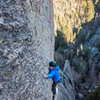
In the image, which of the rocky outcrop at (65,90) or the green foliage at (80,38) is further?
the green foliage at (80,38)

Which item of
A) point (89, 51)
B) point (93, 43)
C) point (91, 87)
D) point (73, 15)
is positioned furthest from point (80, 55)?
point (73, 15)

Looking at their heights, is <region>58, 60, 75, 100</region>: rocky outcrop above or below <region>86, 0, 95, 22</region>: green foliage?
below

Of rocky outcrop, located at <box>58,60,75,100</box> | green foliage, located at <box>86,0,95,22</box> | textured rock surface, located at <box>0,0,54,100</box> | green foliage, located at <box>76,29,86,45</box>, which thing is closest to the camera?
textured rock surface, located at <box>0,0,54,100</box>

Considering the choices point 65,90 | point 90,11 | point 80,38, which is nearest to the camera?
point 65,90

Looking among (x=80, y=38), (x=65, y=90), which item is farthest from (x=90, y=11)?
(x=65, y=90)

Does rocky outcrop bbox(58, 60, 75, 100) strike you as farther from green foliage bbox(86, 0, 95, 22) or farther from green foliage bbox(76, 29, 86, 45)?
green foliage bbox(86, 0, 95, 22)

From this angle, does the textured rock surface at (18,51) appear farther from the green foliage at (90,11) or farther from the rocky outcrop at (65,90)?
the green foliage at (90,11)

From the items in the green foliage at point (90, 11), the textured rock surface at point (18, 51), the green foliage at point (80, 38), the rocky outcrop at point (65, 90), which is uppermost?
the green foliage at point (90, 11)

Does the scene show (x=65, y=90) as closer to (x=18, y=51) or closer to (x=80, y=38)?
(x=18, y=51)

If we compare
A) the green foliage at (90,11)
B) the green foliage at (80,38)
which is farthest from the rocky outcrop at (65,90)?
the green foliage at (90,11)

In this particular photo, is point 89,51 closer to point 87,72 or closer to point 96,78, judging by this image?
point 87,72

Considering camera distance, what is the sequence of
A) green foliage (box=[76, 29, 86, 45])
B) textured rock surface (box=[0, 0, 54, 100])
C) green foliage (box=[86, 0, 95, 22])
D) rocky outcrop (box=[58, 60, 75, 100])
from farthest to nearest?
green foliage (box=[86, 0, 95, 22]) → green foliage (box=[76, 29, 86, 45]) → rocky outcrop (box=[58, 60, 75, 100]) → textured rock surface (box=[0, 0, 54, 100])

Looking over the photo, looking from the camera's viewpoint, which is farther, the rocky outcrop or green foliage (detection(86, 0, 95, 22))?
green foliage (detection(86, 0, 95, 22))

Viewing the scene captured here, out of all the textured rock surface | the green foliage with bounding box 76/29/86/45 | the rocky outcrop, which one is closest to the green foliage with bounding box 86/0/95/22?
the green foliage with bounding box 76/29/86/45
